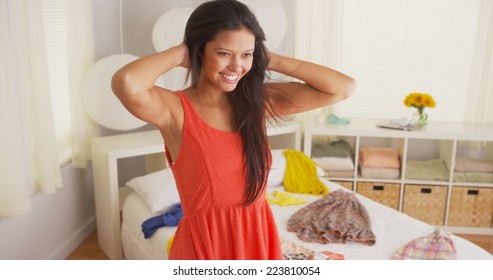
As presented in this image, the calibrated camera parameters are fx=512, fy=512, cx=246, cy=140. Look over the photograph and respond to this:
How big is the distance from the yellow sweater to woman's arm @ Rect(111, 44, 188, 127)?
6.08ft

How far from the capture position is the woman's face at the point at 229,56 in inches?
43.1

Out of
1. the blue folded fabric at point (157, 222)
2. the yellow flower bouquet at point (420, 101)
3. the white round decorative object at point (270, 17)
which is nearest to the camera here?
the blue folded fabric at point (157, 222)

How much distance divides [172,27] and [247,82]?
165cm

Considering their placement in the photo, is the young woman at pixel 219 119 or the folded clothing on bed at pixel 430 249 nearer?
the young woman at pixel 219 119

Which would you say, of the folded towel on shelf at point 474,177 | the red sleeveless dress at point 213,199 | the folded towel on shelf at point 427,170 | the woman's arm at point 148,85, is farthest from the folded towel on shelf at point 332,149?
the woman's arm at point 148,85

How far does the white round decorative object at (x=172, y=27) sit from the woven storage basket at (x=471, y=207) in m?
1.99

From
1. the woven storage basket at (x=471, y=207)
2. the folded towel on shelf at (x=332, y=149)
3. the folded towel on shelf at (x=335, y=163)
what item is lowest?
the woven storage basket at (x=471, y=207)

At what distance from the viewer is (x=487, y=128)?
3.31 m

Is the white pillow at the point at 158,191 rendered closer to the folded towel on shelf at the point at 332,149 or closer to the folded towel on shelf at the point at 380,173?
the folded towel on shelf at the point at 332,149

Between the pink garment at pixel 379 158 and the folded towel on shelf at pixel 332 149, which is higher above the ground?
the folded towel on shelf at pixel 332 149

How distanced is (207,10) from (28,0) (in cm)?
153

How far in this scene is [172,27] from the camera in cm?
277

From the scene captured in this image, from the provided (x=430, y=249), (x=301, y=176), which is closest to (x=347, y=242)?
(x=430, y=249)

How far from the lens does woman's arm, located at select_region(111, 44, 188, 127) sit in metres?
1.09
